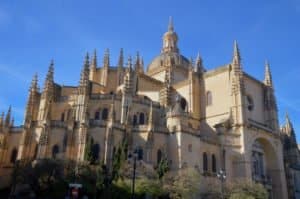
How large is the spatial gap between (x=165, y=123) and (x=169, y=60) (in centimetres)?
1896

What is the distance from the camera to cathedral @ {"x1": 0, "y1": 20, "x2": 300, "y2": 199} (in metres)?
35.5

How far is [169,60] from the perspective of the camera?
188 feet

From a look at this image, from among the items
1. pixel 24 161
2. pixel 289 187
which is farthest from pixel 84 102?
pixel 289 187

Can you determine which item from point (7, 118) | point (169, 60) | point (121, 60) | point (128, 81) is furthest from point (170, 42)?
point (7, 118)

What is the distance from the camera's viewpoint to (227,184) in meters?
37.2

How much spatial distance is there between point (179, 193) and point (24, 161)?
14836 mm

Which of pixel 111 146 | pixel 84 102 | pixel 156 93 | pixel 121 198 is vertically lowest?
pixel 121 198

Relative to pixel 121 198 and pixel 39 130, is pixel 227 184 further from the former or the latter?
pixel 39 130

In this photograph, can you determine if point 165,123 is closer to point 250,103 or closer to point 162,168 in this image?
point 162,168

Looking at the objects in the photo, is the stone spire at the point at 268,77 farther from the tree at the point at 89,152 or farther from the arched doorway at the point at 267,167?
the tree at the point at 89,152

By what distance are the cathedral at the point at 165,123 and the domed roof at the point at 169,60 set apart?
3.19 m

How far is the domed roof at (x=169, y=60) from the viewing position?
58.4 m

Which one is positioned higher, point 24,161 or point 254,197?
point 24,161

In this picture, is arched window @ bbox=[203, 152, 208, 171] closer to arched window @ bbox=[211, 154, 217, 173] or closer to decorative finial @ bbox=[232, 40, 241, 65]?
arched window @ bbox=[211, 154, 217, 173]
